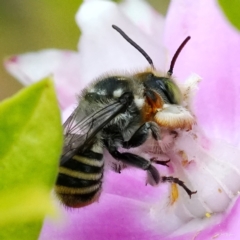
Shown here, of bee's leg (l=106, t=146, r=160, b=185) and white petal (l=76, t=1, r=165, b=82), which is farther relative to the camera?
white petal (l=76, t=1, r=165, b=82)

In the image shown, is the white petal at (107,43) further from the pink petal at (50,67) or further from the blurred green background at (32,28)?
the blurred green background at (32,28)

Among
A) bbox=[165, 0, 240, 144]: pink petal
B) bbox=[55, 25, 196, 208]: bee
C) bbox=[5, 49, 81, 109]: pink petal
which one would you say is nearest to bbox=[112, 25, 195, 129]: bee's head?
bbox=[55, 25, 196, 208]: bee

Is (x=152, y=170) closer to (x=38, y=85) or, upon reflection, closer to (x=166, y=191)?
(x=166, y=191)

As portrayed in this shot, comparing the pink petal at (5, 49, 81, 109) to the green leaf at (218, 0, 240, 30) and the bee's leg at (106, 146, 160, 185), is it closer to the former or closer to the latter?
the bee's leg at (106, 146, 160, 185)

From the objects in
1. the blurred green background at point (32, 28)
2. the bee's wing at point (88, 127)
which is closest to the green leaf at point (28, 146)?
the bee's wing at point (88, 127)

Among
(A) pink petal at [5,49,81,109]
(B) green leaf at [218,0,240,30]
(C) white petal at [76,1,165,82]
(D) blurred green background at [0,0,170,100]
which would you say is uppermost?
(B) green leaf at [218,0,240,30]

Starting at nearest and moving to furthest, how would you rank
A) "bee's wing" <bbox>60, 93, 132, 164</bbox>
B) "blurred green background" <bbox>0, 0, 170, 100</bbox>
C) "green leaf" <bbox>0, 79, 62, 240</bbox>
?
"green leaf" <bbox>0, 79, 62, 240</bbox>
"bee's wing" <bbox>60, 93, 132, 164</bbox>
"blurred green background" <bbox>0, 0, 170, 100</bbox>

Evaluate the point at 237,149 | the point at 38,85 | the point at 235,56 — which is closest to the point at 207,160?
the point at 237,149
